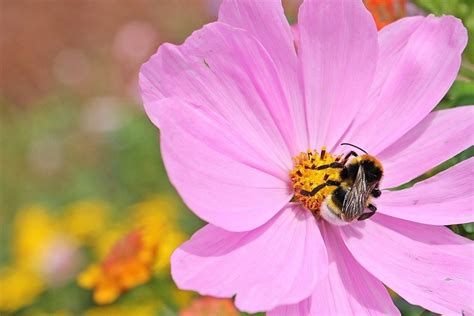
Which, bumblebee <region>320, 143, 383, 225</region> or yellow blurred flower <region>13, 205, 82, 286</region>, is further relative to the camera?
yellow blurred flower <region>13, 205, 82, 286</region>

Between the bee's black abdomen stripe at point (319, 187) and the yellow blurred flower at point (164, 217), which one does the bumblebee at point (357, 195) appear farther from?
the yellow blurred flower at point (164, 217)

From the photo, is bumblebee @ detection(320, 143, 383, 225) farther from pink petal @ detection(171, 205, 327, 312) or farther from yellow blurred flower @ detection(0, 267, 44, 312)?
yellow blurred flower @ detection(0, 267, 44, 312)

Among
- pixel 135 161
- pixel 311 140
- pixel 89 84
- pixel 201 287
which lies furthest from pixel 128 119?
pixel 201 287

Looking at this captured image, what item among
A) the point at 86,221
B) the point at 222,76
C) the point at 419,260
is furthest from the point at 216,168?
the point at 86,221

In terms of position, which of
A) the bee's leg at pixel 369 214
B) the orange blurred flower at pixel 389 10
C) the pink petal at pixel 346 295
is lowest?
the pink petal at pixel 346 295

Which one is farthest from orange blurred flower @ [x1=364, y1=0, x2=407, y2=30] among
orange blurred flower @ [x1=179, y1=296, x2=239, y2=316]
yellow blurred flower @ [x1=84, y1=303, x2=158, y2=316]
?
yellow blurred flower @ [x1=84, y1=303, x2=158, y2=316]

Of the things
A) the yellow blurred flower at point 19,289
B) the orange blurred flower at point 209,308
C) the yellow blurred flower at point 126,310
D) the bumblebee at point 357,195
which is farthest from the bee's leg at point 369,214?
the yellow blurred flower at point 19,289
